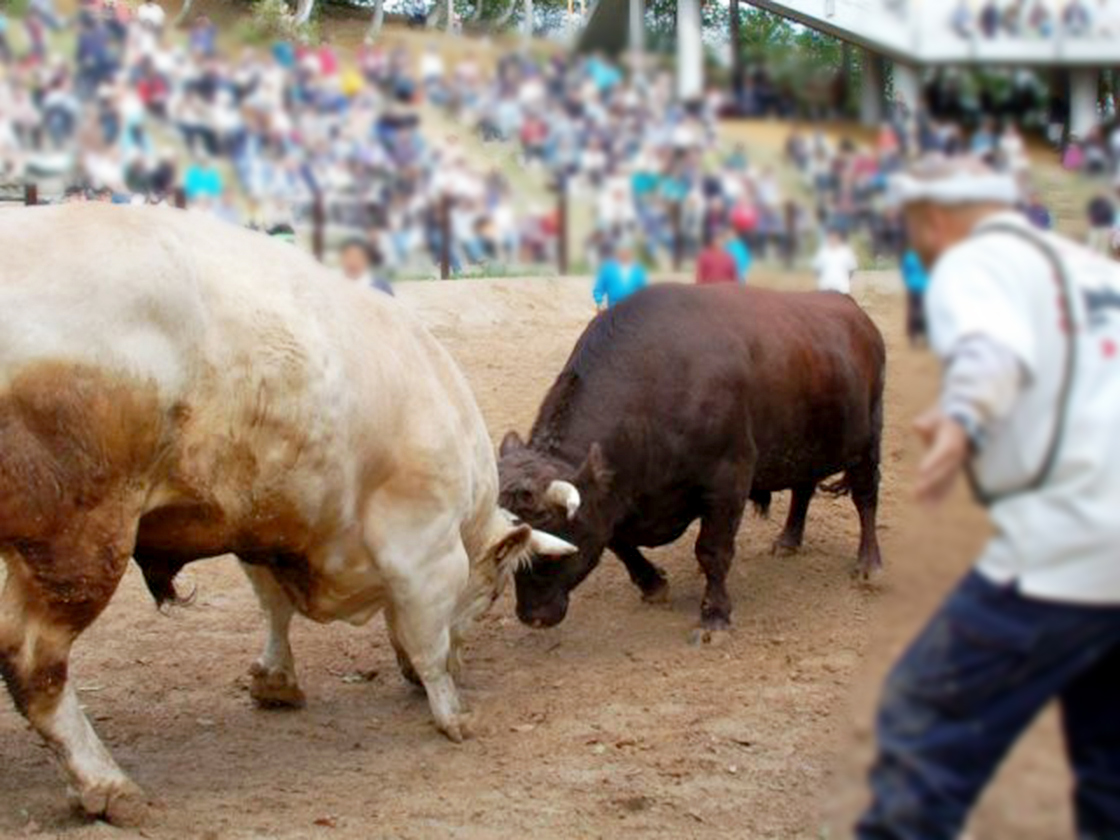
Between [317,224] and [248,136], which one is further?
[248,136]

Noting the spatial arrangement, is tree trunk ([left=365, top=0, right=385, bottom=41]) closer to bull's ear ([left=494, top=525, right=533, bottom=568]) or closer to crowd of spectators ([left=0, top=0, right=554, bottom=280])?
crowd of spectators ([left=0, top=0, right=554, bottom=280])

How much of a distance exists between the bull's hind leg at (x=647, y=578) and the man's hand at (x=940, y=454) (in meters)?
5.70

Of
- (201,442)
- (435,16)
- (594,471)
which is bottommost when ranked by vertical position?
(594,471)

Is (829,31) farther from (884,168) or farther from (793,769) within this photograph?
(793,769)

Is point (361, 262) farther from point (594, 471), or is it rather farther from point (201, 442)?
point (201, 442)

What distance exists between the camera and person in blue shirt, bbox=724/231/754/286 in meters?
3.34

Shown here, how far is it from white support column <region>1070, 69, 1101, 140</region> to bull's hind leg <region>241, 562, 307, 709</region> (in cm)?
464

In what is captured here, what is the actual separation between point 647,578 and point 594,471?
4.43 ft

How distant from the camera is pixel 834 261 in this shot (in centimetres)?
310

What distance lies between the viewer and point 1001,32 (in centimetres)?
256

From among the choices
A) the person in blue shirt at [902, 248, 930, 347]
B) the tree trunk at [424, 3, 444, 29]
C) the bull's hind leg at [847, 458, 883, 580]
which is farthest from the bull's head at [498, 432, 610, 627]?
the person in blue shirt at [902, 248, 930, 347]

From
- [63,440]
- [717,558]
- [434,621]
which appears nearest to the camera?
[63,440]

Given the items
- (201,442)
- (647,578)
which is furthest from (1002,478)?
(647,578)

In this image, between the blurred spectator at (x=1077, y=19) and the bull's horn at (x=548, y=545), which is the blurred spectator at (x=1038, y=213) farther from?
the bull's horn at (x=548, y=545)
